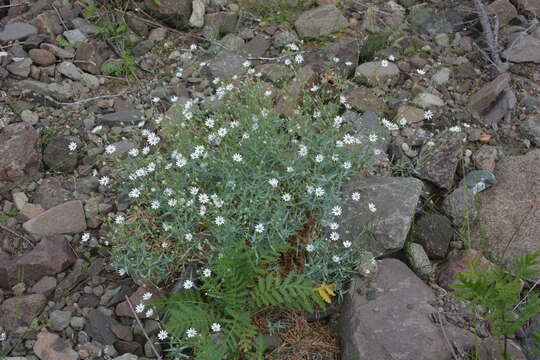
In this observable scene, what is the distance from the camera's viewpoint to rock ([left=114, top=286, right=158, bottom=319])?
3602 millimetres

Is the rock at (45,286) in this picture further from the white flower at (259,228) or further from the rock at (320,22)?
the rock at (320,22)

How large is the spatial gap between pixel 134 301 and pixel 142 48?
282cm

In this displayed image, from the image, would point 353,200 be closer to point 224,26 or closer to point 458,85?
point 458,85

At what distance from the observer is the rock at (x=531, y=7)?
18.2 ft

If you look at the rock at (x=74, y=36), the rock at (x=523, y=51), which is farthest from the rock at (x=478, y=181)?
the rock at (x=74, y=36)

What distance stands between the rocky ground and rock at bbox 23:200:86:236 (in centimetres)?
1

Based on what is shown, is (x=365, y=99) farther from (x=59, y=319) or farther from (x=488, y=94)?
(x=59, y=319)

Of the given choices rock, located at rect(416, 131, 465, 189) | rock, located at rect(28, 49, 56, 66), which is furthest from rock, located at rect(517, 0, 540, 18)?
rock, located at rect(28, 49, 56, 66)

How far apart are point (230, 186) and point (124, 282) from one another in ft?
3.37

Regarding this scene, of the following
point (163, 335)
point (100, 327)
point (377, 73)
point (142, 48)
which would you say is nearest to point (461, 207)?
point (377, 73)

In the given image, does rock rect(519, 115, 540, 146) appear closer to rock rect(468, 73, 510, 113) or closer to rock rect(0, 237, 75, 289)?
rock rect(468, 73, 510, 113)

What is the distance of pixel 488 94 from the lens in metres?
4.70

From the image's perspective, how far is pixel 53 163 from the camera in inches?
173

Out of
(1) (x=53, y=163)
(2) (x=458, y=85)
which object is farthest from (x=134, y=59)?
(2) (x=458, y=85)
